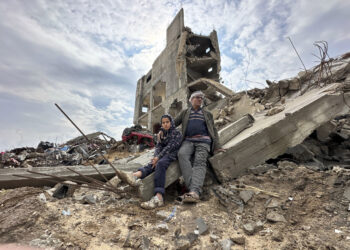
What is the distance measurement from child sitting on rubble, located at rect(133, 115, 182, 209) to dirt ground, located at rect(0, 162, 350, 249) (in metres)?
0.16

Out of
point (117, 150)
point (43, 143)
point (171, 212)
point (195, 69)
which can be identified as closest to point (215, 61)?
point (195, 69)

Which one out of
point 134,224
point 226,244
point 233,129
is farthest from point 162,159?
point 233,129

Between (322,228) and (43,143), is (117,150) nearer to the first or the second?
(43,143)

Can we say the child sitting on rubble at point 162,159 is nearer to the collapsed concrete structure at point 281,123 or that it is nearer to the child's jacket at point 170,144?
the child's jacket at point 170,144

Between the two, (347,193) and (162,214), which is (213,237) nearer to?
(162,214)

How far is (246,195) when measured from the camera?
219cm

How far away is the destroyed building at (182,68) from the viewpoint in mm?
14328

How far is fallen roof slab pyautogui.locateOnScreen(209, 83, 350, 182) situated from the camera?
259 centimetres

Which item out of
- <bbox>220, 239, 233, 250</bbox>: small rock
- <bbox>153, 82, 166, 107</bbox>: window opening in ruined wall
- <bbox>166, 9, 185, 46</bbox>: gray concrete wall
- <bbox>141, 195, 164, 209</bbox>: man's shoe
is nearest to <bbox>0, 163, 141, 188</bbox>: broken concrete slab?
<bbox>141, 195, 164, 209</bbox>: man's shoe

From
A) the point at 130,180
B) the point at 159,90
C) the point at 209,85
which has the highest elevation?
the point at 159,90

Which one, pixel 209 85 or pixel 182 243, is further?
pixel 209 85

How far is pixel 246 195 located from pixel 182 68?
44.1 ft

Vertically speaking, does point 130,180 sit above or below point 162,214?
above

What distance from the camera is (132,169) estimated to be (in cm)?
357
